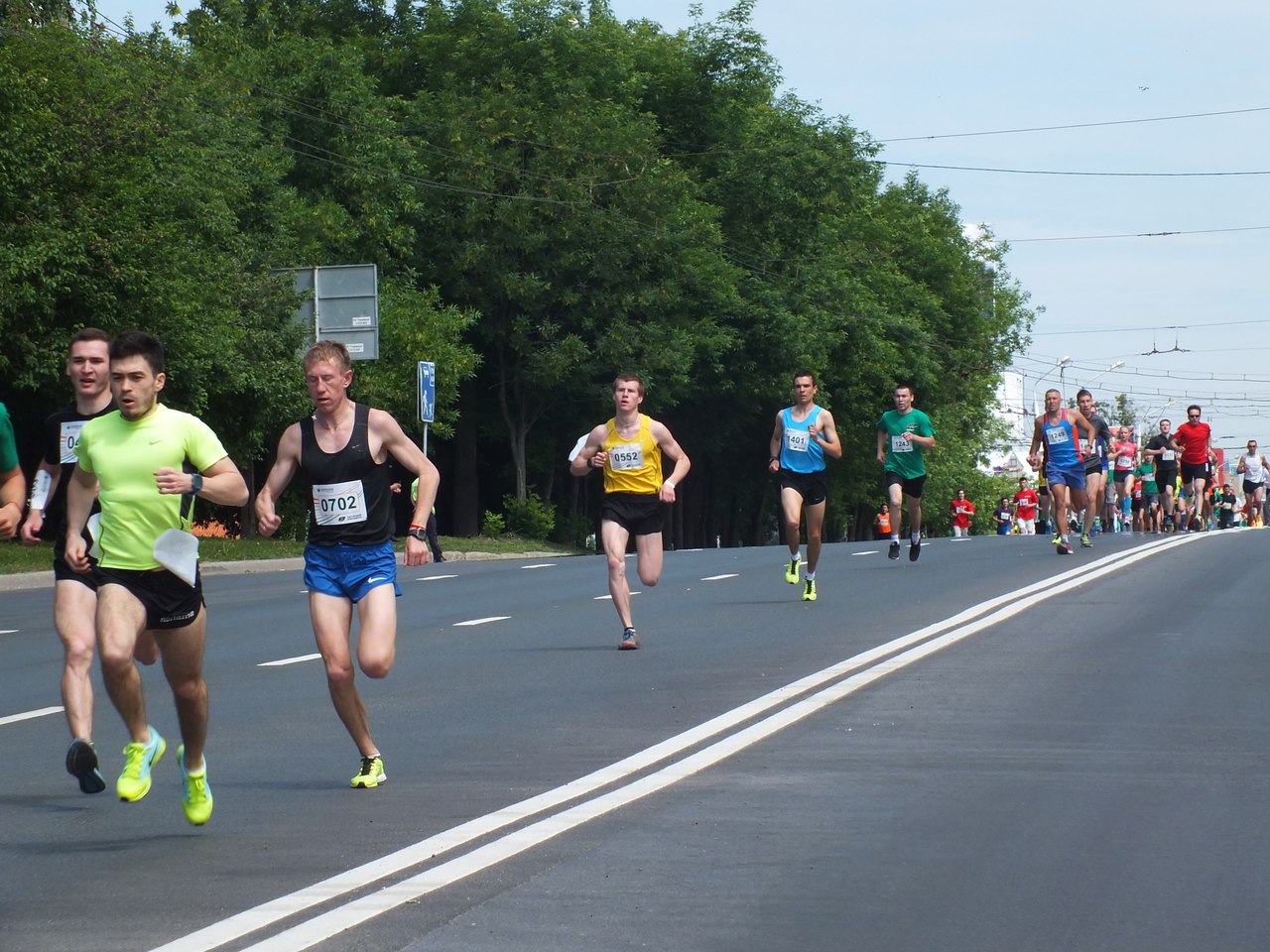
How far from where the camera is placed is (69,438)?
8.48 m

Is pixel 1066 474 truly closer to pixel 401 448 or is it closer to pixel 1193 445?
pixel 1193 445

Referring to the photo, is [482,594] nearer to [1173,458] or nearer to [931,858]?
[931,858]

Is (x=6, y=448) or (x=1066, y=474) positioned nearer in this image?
(x=6, y=448)

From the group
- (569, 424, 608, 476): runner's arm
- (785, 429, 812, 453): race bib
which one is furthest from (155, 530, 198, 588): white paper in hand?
(785, 429, 812, 453): race bib

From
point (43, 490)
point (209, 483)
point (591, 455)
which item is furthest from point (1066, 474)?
point (209, 483)

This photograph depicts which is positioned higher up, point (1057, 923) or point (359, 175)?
point (359, 175)

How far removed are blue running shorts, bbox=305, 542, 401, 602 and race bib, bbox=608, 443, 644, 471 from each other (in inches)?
243

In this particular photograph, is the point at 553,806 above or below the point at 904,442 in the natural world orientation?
below

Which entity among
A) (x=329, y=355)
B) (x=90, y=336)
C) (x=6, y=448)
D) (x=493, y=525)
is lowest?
(x=493, y=525)

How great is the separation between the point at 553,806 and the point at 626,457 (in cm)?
676

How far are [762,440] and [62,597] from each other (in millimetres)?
50831

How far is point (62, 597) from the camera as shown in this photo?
8289 mm

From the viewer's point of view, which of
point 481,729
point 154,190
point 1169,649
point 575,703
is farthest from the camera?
point 154,190

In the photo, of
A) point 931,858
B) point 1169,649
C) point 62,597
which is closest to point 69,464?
point 62,597
